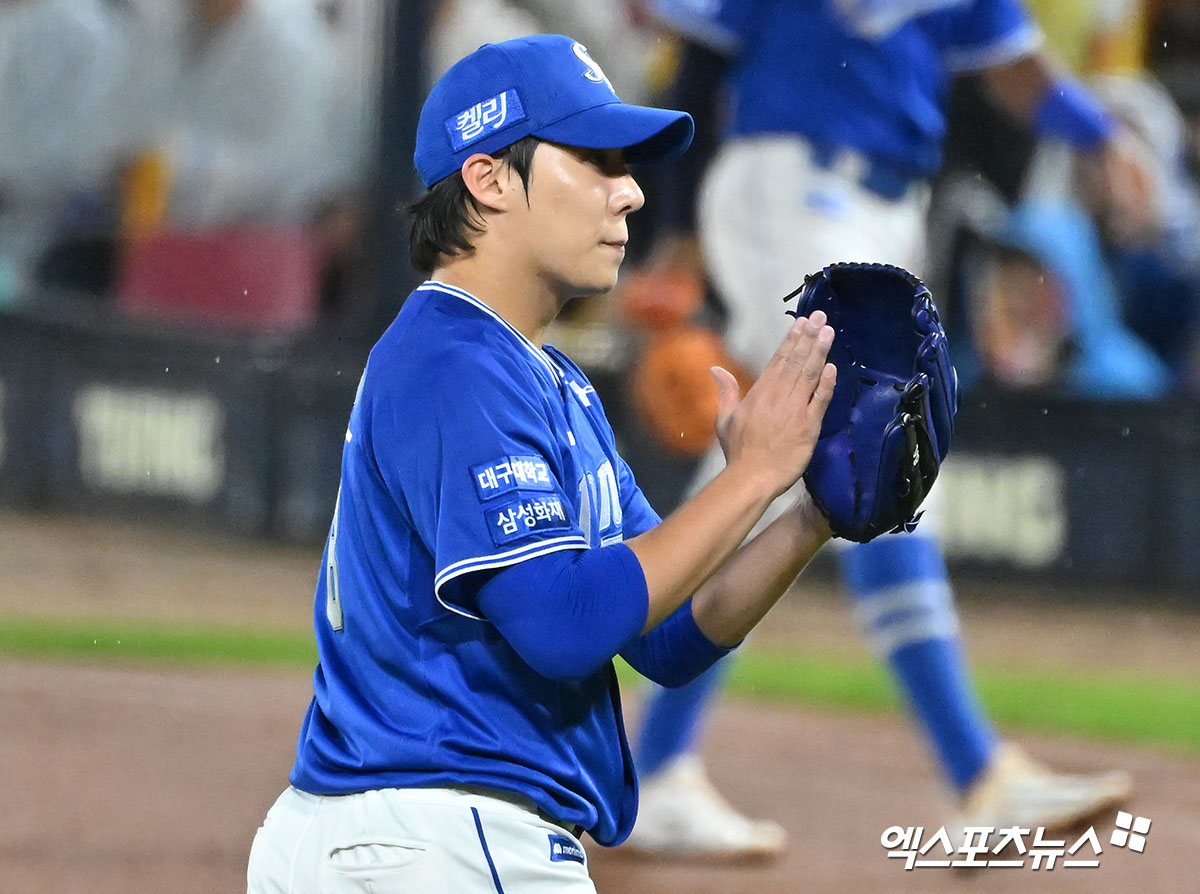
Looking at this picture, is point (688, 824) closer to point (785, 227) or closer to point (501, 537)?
point (785, 227)

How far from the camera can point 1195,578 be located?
5.92 m

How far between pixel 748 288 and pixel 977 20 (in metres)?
0.70

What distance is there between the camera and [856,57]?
11.3 ft

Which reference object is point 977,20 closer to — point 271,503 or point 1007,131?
point 1007,131

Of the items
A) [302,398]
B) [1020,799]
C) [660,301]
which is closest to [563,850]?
[1020,799]

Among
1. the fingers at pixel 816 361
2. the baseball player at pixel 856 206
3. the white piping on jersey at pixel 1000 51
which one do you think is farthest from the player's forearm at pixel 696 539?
the white piping on jersey at pixel 1000 51

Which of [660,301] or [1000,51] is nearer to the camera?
[1000,51]

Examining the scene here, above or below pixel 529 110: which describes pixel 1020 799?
below

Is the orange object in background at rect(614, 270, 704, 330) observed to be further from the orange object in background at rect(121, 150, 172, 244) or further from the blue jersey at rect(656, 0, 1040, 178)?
the orange object in background at rect(121, 150, 172, 244)

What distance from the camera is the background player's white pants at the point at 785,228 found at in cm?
345

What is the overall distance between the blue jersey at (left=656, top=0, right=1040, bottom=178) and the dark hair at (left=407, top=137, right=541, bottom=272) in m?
1.85

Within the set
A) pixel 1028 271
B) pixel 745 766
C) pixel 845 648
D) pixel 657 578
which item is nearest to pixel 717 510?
pixel 657 578

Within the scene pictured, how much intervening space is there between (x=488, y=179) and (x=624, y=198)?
5.2 inches

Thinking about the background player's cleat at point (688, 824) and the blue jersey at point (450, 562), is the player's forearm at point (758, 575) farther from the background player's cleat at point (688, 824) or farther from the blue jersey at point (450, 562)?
the background player's cleat at point (688, 824)
